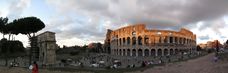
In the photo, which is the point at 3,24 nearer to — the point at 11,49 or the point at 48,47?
the point at 48,47

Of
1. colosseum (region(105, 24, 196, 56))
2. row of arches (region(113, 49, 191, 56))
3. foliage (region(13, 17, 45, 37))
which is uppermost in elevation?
foliage (region(13, 17, 45, 37))

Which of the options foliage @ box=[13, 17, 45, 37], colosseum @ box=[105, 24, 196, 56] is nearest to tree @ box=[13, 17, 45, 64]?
foliage @ box=[13, 17, 45, 37]

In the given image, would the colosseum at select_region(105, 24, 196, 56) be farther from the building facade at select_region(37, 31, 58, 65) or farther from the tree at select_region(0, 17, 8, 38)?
the building facade at select_region(37, 31, 58, 65)

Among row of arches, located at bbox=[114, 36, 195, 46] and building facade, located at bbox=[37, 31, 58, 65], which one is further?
row of arches, located at bbox=[114, 36, 195, 46]

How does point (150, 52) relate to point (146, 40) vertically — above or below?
below

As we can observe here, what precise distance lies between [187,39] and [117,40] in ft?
79.7

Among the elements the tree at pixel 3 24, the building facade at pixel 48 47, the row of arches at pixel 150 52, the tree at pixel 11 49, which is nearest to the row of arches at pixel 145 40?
the row of arches at pixel 150 52

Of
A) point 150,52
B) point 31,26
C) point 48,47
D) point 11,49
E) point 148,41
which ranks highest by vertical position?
point 31,26

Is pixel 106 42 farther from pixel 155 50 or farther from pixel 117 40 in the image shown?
pixel 155 50

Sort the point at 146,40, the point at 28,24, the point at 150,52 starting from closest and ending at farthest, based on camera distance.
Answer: the point at 28,24, the point at 150,52, the point at 146,40

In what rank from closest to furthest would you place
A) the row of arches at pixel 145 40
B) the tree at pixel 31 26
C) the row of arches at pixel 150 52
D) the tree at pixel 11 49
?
1. the tree at pixel 31 26
2. the tree at pixel 11 49
3. the row of arches at pixel 150 52
4. the row of arches at pixel 145 40

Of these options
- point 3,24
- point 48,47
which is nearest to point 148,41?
point 48,47

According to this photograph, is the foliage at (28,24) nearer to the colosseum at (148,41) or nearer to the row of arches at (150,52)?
the colosseum at (148,41)

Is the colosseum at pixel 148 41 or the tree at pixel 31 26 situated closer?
the tree at pixel 31 26
